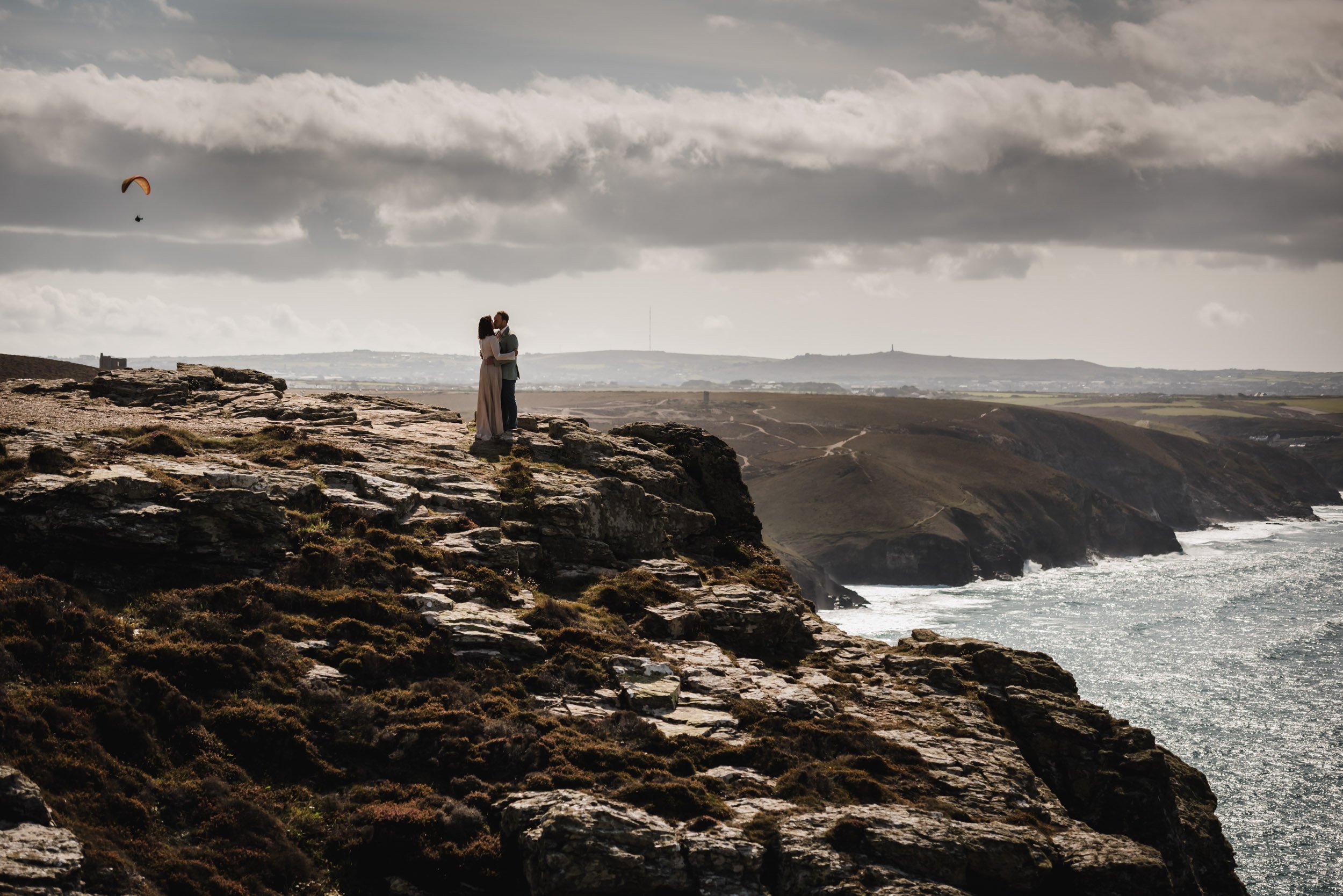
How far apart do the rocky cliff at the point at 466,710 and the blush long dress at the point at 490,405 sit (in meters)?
2.50

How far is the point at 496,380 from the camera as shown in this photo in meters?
39.6

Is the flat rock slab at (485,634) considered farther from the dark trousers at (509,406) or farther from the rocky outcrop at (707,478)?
the rocky outcrop at (707,478)

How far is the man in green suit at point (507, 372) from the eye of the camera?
123ft

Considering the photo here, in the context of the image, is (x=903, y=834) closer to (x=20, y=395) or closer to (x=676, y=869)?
(x=676, y=869)

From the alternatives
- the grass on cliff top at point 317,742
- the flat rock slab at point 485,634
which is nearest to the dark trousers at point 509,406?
the grass on cliff top at point 317,742

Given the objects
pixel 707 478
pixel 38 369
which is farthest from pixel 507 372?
pixel 38 369

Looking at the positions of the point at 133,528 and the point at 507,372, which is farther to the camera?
the point at 507,372

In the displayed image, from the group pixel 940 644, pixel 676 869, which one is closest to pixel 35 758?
pixel 676 869

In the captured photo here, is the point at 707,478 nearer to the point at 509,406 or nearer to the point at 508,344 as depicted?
the point at 509,406

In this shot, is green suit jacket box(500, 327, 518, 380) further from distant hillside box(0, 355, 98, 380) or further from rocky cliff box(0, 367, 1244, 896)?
distant hillside box(0, 355, 98, 380)

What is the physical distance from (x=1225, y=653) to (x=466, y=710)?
108427 millimetres

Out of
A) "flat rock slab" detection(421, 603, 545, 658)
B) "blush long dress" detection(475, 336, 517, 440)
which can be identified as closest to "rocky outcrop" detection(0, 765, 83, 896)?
"flat rock slab" detection(421, 603, 545, 658)

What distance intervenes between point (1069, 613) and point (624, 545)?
117 metres

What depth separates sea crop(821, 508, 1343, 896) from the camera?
63.8 m
